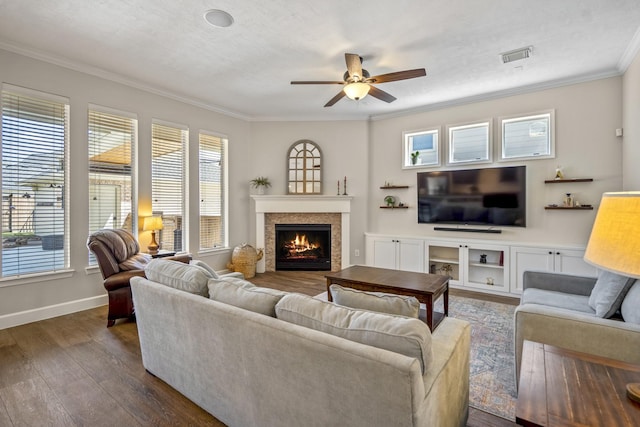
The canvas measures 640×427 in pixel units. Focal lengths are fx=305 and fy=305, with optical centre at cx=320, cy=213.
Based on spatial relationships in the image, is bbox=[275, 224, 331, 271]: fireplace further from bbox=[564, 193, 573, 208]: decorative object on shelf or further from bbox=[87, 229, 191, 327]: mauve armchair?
bbox=[564, 193, 573, 208]: decorative object on shelf

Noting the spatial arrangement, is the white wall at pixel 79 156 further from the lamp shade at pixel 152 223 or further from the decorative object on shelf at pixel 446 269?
the decorative object on shelf at pixel 446 269

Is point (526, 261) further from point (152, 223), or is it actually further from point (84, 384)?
point (152, 223)

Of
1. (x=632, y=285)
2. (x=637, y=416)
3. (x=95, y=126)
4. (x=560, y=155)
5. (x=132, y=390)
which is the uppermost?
(x=95, y=126)

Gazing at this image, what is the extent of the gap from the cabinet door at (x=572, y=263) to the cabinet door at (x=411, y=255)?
177cm

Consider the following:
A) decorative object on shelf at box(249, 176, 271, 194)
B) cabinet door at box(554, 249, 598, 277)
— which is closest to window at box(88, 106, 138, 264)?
decorative object on shelf at box(249, 176, 271, 194)

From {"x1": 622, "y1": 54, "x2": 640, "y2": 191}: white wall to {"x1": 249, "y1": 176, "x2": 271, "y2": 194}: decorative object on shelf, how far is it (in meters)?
5.10

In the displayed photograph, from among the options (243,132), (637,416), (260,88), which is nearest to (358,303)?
(637,416)

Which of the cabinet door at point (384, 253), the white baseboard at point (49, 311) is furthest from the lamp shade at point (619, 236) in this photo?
the white baseboard at point (49, 311)

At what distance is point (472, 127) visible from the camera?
4.90m

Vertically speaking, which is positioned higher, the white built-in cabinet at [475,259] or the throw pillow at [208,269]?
the throw pillow at [208,269]

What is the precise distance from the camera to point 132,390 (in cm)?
211

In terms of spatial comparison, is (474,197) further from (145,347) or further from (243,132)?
(145,347)

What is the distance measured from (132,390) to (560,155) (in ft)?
17.9

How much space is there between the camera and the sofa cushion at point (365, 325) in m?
1.15
